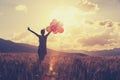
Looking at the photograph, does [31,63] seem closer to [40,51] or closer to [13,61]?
[13,61]

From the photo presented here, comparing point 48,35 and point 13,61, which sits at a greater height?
point 48,35

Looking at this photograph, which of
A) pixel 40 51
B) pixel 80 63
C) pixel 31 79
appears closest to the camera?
pixel 31 79

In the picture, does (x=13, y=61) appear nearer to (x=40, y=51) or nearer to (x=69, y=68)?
(x=69, y=68)

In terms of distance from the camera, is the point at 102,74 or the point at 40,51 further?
the point at 40,51

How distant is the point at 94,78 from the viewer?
40.1 feet

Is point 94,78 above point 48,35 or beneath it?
beneath

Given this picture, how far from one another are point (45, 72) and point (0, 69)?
1537mm

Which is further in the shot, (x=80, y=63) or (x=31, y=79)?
(x=80, y=63)

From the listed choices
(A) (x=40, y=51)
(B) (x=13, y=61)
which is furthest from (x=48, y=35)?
(B) (x=13, y=61)

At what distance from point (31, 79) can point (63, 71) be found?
3.92 ft

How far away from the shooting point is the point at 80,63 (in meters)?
13.0

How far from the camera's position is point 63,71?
41.7 ft

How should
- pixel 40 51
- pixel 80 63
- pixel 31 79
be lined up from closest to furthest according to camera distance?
pixel 31 79 → pixel 80 63 → pixel 40 51

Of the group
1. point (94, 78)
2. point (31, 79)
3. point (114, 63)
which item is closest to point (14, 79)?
point (31, 79)
